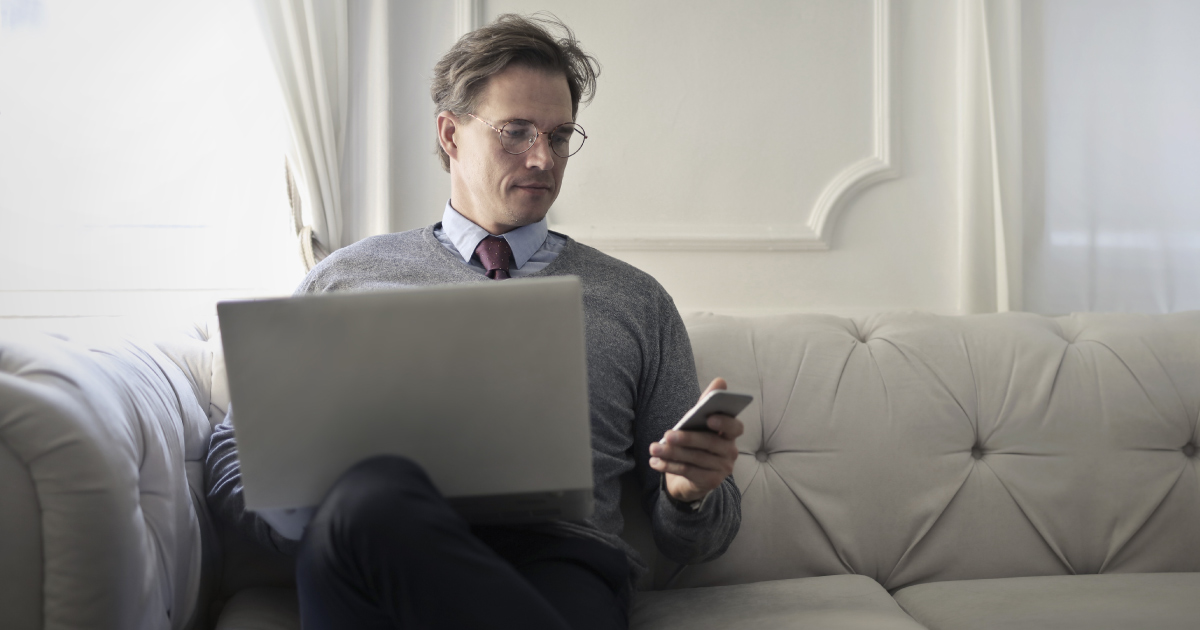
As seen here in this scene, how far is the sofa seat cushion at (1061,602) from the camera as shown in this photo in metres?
1.04

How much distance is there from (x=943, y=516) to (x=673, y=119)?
3.64ft

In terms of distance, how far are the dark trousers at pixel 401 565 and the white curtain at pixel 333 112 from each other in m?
1.25

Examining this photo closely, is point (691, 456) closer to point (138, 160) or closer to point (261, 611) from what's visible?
point (261, 611)

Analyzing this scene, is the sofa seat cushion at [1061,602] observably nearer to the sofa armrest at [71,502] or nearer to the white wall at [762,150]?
the white wall at [762,150]

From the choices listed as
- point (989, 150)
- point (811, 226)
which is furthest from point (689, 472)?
point (989, 150)

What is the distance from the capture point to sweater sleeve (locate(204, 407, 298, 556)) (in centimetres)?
104

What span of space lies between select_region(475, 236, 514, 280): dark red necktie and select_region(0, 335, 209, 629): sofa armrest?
53cm

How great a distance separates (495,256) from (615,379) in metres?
0.27

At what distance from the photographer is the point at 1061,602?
1.12 metres

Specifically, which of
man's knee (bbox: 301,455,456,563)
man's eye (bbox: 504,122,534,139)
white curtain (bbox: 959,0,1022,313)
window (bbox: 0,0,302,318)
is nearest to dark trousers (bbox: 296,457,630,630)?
man's knee (bbox: 301,455,456,563)

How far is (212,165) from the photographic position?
6.41 feet

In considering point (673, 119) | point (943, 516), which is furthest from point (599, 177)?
point (943, 516)

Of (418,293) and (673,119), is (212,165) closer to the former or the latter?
(673,119)

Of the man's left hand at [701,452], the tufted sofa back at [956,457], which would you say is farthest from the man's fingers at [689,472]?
the tufted sofa back at [956,457]
